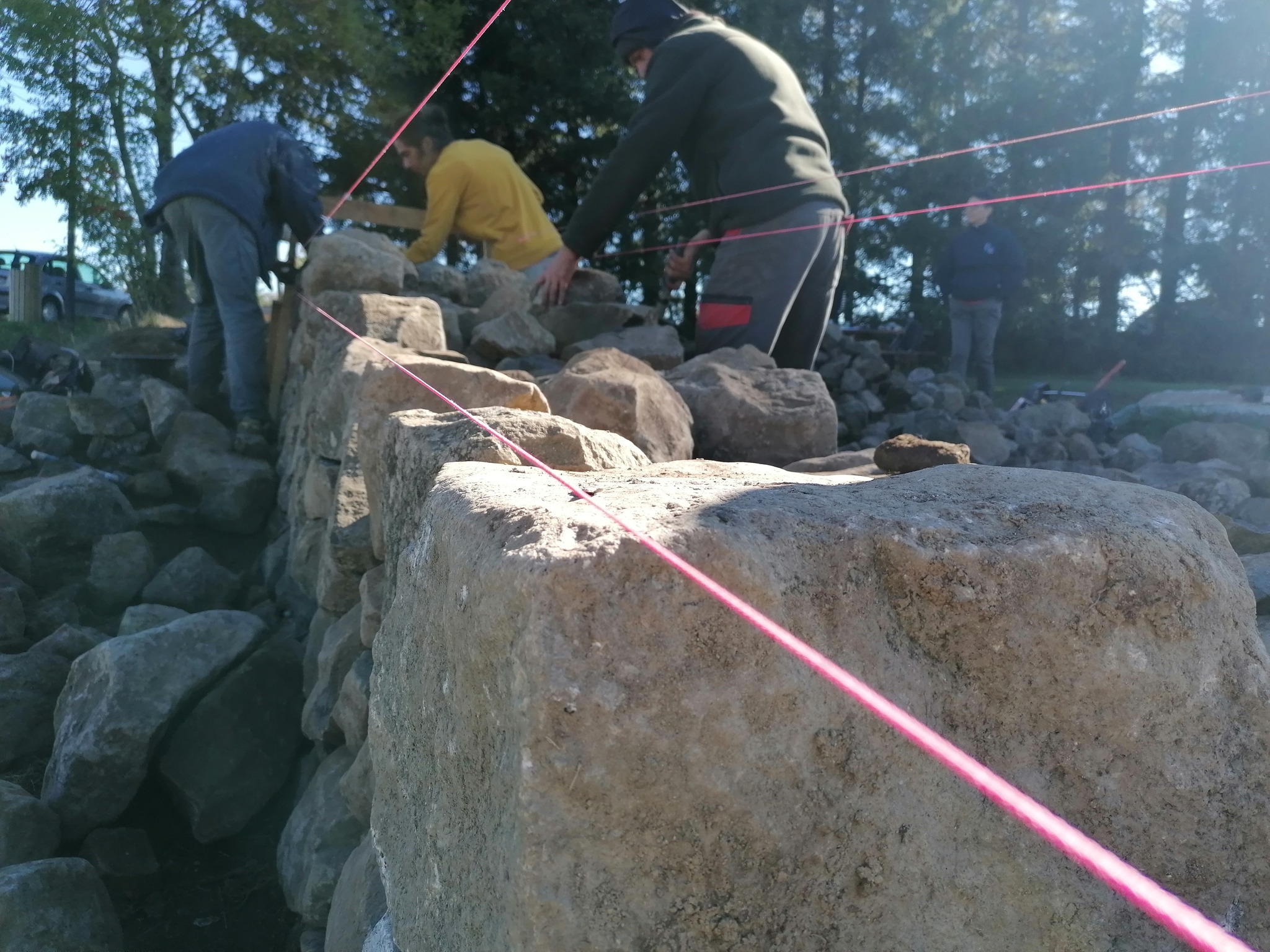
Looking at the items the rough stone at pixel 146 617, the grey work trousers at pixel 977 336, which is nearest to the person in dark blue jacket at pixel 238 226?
the rough stone at pixel 146 617

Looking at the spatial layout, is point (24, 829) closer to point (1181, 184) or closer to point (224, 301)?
point (224, 301)

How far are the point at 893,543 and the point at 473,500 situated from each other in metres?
0.57

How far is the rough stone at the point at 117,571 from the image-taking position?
420cm

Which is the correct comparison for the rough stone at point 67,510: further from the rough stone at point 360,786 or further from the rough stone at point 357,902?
the rough stone at point 357,902

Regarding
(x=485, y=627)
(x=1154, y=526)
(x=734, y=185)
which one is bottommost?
(x=485, y=627)

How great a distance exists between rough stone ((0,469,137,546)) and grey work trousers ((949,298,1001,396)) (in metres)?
6.55

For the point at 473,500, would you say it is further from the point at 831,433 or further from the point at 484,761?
the point at 831,433

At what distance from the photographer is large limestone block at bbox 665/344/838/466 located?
3.82 m

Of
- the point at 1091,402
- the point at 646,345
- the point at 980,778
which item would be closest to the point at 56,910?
the point at 980,778

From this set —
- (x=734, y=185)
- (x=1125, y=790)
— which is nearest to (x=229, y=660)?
(x=1125, y=790)

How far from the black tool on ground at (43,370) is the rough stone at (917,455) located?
17.0 feet

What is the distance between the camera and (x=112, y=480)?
4.98 m

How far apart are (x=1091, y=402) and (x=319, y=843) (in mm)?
6408

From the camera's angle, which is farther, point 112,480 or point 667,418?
point 112,480
